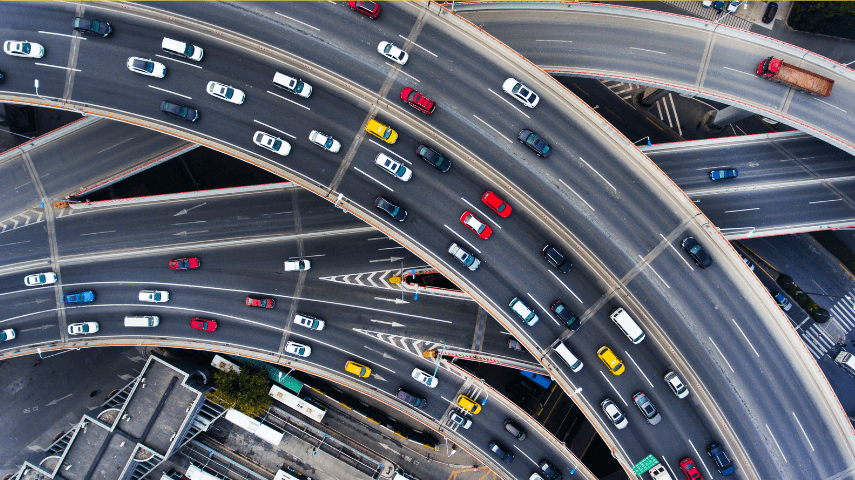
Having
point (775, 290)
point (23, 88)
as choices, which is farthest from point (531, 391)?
point (23, 88)

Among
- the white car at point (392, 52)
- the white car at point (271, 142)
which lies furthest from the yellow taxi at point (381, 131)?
the white car at point (271, 142)

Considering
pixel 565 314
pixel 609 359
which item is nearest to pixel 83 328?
pixel 565 314

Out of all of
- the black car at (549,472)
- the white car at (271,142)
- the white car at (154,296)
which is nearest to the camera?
the white car at (271,142)

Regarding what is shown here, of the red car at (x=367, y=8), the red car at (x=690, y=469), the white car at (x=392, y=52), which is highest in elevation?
the red car at (x=367, y=8)

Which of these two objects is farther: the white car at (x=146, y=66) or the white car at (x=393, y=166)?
the white car at (x=393, y=166)

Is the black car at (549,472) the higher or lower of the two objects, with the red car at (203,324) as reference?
lower

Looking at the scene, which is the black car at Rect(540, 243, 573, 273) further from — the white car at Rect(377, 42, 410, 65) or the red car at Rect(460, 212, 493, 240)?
the white car at Rect(377, 42, 410, 65)

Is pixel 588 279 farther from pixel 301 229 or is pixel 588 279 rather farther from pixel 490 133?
pixel 301 229

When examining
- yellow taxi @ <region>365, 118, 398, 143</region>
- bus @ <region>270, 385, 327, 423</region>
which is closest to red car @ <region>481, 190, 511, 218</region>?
yellow taxi @ <region>365, 118, 398, 143</region>

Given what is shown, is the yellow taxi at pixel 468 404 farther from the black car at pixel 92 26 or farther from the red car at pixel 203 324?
the black car at pixel 92 26
